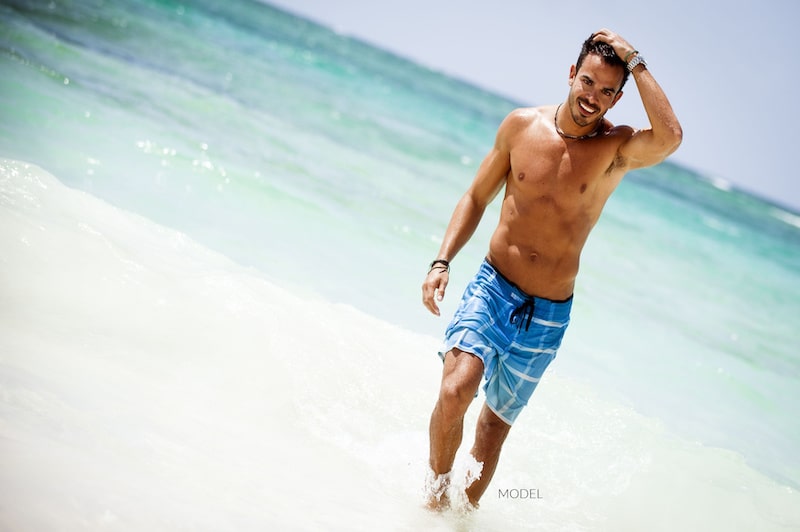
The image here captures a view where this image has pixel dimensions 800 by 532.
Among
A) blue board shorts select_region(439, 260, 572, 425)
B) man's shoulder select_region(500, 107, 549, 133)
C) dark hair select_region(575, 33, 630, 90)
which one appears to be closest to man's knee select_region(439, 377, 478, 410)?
blue board shorts select_region(439, 260, 572, 425)

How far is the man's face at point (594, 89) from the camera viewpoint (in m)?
3.06

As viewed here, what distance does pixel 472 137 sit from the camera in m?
24.8

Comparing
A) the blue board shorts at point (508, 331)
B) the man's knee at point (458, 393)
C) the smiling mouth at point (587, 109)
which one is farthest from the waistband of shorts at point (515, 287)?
the smiling mouth at point (587, 109)

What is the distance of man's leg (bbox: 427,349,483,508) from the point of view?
9.59 feet

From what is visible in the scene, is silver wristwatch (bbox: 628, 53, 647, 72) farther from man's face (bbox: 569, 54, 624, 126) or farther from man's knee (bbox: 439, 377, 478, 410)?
man's knee (bbox: 439, 377, 478, 410)

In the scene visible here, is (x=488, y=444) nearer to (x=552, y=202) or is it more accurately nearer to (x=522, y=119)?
(x=552, y=202)

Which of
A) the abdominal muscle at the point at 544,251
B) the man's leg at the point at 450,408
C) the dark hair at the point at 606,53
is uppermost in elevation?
the dark hair at the point at 606,53

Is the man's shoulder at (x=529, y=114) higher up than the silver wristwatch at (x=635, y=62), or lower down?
lower down

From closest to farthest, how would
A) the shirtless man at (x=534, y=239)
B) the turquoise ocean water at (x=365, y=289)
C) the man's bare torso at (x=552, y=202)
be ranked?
1. the shirtless man at (x=534, y=239)
2. the man's bare torso at (x=552, y=202)
3. the turquoise ocean water at (x=365, y=289)

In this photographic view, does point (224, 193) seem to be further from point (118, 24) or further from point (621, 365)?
point (118, 24)

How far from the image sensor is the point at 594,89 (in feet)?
10.1

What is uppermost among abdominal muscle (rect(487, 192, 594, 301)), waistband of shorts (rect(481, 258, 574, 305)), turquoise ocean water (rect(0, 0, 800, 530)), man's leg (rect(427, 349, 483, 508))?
abdominal muscle (rect(487, 192, 594, 301))

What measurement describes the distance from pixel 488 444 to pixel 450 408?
0.48m

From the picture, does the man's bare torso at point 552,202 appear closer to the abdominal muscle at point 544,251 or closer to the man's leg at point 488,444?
the abdominal muscle at point 544,251
